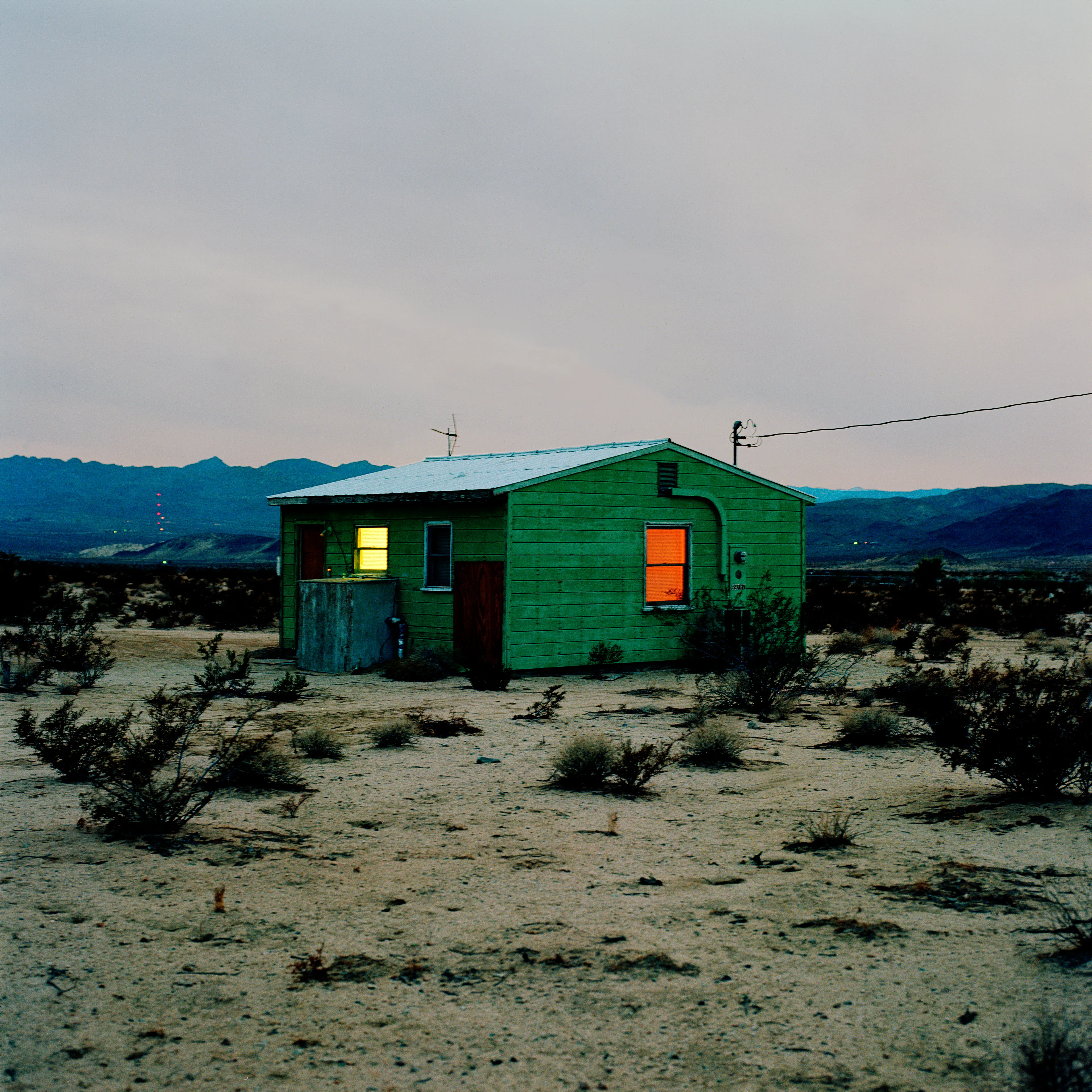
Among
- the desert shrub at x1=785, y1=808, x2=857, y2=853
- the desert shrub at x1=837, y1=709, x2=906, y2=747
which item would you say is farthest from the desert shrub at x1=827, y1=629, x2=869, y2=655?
the desert shrub at x1=785, y1=808, x2=857, y2=853

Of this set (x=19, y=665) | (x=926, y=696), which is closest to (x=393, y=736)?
(x=926, y=696)

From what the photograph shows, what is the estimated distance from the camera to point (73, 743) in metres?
7.73

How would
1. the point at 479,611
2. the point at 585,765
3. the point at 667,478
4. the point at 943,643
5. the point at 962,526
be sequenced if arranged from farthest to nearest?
the point at 962,526 < the point at 943,643 < the point at 667,478 < the point at 479,611 < the point at 585,765

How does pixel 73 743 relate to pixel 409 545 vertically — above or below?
below

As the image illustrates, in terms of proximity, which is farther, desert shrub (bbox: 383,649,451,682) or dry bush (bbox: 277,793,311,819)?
desert shrub (bbox: 383,649,451,682)

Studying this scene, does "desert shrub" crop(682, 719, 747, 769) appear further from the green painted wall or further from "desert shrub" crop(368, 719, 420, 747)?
the green painted wall

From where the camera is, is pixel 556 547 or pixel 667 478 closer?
pixel 556 547

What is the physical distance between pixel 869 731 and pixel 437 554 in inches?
349

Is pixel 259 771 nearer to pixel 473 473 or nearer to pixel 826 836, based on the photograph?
pixel 826 836

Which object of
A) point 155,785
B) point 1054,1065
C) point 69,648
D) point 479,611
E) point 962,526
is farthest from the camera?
point 962,526

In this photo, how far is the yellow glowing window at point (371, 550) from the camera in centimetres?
1766

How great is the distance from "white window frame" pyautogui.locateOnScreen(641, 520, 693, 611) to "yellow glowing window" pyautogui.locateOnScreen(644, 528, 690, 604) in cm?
2

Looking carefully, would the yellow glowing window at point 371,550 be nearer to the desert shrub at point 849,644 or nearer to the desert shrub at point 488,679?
the desert shrub at point 488,679

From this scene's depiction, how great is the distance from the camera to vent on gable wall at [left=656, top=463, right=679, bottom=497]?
16.8 m
